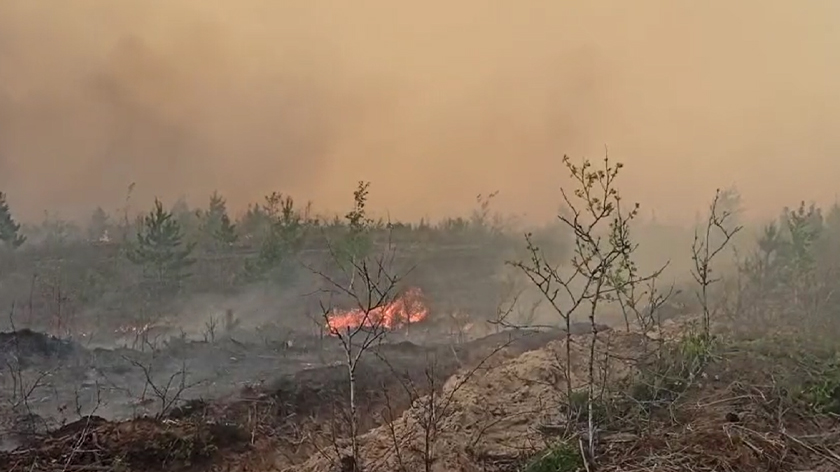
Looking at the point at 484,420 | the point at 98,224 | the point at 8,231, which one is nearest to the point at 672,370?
the point at 484,420

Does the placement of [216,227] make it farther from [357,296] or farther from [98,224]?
[357,296]

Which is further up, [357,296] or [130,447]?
[357,296]

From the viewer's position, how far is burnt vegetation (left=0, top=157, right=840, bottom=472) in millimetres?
6348

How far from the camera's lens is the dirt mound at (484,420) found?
20.7 ft

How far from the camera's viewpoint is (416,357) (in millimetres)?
14453

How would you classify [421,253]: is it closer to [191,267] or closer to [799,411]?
[191,267]

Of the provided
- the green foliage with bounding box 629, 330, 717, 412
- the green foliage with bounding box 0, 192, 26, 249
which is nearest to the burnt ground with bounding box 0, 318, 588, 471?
the green foliage with bounding box 629, 330, 717, 412

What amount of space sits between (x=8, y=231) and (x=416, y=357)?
64.4 ft

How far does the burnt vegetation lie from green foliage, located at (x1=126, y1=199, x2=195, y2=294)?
74 millimetres

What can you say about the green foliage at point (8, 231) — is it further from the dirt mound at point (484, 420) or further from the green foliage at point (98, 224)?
the dirt mound at point (484, 420)

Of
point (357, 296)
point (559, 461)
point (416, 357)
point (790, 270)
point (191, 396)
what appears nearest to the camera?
point (559, 461)

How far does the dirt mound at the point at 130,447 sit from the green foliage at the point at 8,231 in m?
20.3

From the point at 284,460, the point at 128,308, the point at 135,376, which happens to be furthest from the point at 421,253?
the point at 284,460

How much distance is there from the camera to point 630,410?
6891 mm
